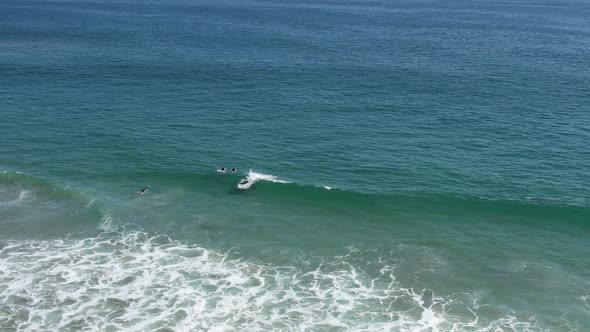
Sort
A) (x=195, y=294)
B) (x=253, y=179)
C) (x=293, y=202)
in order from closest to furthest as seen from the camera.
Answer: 1. (x=195, y=294)
2. (x=293, y=202)
3. (x=253, y=179)

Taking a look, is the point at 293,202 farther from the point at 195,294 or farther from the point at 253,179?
the point at 195,294

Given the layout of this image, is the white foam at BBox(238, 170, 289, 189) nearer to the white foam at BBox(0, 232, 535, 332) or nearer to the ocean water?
the ocean water

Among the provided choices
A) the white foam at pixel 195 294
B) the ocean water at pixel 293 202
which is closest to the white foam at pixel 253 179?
the ocean water at pixel 293 202

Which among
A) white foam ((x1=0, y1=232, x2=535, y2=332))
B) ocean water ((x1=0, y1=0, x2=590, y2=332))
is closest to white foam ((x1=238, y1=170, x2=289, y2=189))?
ocean water ((x1=0, y1=0, x2=590, y2=332))

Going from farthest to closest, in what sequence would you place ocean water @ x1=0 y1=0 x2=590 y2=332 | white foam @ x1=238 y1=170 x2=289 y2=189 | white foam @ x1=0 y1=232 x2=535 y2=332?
white foam @ x1=238 y1=170 x2=289 y2=189 → ocean water @ x1=0 y1=0 x2=590 y2=332 → white foam @ x1=0 y1=232 x2=535 y2=332

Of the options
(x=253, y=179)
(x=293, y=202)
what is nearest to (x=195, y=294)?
(x=293, y=202)

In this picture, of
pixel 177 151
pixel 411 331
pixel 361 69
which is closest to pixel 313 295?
pixel 411 331
